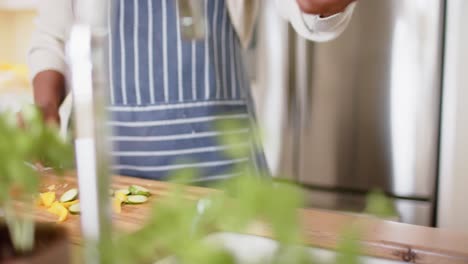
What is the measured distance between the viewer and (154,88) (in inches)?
37.6

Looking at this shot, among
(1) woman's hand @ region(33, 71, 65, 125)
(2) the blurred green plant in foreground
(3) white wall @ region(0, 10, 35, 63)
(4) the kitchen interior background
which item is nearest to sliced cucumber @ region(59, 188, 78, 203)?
(1) woman's hand @ region(33, 71, 65, 125)

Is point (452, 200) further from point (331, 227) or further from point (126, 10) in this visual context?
point (126, 10)

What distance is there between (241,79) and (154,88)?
0.21m

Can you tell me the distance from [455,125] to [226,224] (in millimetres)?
1132

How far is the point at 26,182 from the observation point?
0.26 m

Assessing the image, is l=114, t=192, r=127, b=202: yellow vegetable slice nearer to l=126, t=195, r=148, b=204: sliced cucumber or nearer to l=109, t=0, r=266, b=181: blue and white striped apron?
l=126, t=195, r=148, b=204: sliced cucumber

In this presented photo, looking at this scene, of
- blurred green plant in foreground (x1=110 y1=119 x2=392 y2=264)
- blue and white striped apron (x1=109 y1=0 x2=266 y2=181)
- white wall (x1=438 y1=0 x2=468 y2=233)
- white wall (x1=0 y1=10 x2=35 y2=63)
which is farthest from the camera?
white wall (x1=0 y1=10 x2=35 y2=63)

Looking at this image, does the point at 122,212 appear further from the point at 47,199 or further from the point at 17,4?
the point at 17,4

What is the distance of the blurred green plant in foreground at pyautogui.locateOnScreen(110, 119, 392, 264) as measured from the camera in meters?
0.18

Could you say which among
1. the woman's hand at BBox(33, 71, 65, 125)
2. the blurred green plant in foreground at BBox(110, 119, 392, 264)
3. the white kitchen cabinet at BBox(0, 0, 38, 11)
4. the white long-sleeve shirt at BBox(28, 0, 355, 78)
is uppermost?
the white kitchen cabinet at BBox(0, 0, 38, 11)

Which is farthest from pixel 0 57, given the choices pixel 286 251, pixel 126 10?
pixel 286 251

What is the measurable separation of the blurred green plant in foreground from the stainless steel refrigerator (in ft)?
3.23

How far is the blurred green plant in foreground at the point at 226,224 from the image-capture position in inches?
7.3

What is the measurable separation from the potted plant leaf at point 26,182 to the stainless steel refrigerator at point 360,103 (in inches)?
36.3
